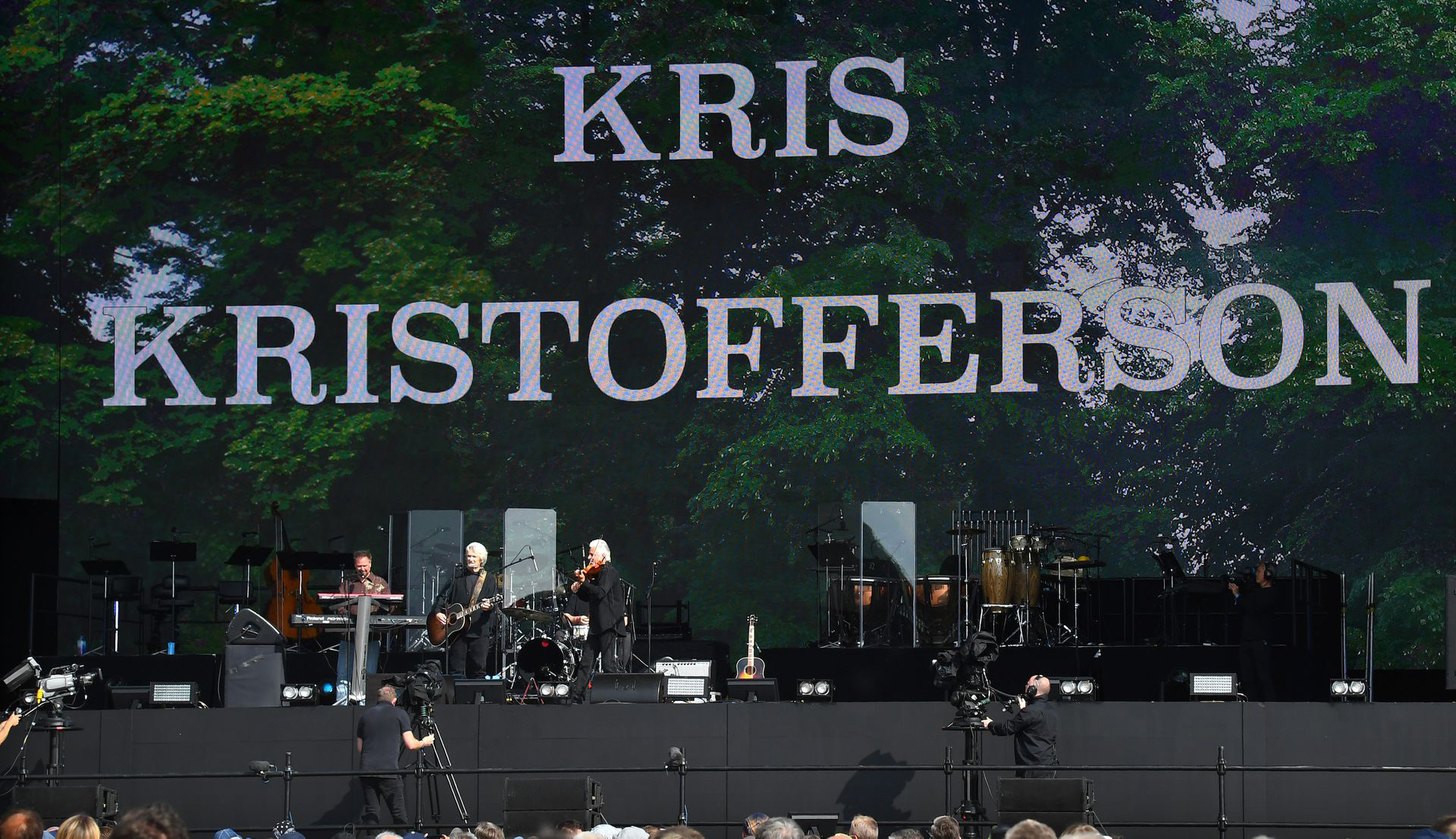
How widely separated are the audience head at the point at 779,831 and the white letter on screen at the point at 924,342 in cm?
1399

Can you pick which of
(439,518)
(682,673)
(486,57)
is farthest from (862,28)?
(682,673)

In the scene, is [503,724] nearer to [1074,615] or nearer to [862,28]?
[1074,615]

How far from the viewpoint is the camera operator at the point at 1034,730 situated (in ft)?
51.2

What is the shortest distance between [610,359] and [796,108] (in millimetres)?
3627

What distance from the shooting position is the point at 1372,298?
71.3 feet

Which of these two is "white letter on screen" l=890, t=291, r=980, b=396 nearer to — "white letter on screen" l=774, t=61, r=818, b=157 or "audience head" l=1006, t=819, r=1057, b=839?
"white letter on screen" l=774, t=61, r=818, b=157

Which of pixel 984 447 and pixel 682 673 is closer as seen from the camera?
pixel 682 673

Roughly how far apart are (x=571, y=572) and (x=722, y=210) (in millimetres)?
4605

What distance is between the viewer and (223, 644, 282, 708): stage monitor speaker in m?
18.1

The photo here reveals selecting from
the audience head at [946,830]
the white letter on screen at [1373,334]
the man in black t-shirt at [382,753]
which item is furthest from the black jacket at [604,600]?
the white letter on screen at [1373,334]

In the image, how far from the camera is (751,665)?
791 inches

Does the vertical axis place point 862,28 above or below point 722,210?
above

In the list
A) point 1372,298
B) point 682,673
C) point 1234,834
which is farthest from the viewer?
point 1372,298

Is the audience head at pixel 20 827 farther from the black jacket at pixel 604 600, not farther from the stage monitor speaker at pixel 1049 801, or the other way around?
the black jacket at pixel 604 600
